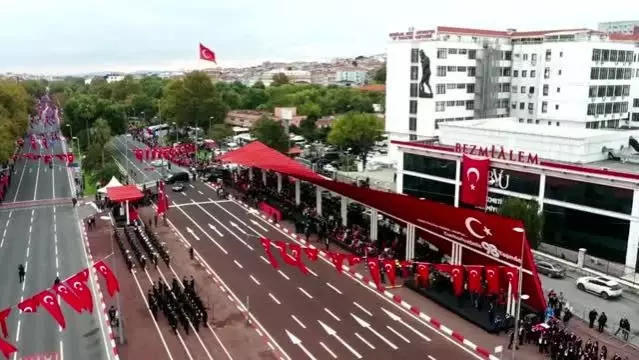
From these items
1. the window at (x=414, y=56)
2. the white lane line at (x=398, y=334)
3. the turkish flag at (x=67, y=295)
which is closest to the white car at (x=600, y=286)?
the white lane line at (x=398, y=334)

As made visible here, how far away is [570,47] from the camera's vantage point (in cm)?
5162

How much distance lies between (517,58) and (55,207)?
4714 centimetres

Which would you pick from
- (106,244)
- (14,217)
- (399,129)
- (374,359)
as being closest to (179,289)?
(374,359)

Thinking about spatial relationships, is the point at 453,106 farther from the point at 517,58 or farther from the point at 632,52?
the point at 632,52

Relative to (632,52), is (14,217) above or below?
below

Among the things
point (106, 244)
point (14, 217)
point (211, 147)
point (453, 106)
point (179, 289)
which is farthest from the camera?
point (211, 147)

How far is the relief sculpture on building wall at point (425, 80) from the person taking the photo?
174 ft

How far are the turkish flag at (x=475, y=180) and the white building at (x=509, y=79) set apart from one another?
2012 cm

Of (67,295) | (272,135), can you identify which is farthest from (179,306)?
(272,135)

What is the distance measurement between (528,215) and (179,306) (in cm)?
1745

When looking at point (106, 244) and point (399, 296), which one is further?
point (106, 244)

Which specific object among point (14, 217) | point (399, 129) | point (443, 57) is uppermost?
point (443, 57)

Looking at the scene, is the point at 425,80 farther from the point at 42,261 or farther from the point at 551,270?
the point at 42,261

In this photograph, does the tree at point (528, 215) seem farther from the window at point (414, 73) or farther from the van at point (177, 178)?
the van at point (177, 178)
